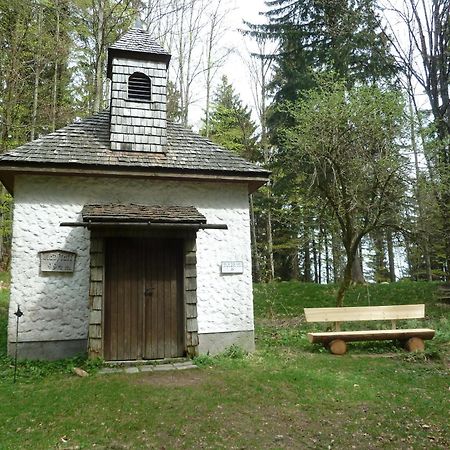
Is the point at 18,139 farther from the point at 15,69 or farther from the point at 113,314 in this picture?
the point at 113,314

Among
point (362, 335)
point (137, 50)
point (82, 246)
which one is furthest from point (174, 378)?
point (137, 50)

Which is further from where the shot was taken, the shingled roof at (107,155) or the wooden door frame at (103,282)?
the shingled roof at (107,155)

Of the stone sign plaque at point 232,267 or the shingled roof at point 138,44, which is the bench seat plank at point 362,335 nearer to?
the stone sign plaque at point 232,267

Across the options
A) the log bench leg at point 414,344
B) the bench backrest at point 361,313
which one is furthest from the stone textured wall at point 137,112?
the log bench leg at point 414,344

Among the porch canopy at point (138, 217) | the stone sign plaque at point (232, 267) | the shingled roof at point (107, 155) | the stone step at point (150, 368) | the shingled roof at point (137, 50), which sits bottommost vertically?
the stone step at point (150, 368)

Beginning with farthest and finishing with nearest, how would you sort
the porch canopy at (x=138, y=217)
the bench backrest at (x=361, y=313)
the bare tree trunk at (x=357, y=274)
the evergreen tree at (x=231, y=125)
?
the evergreen tree at (x=231, y=125) < the bare tree trunk at (x=357, y=274) < the bench backrest at (x=361, y=313) < the porch canopy at (x=138, y=217)

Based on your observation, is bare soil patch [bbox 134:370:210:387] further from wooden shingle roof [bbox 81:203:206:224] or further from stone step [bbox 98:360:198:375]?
wooden shingle roof [bbox 81:203:206:224]

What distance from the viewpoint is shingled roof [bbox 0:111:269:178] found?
8195mm

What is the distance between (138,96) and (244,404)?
7.03 m

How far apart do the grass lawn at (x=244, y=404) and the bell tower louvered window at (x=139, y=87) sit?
576 cm

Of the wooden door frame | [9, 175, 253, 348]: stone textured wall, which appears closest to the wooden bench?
[9, 175, 253, 348]: stone textured wall

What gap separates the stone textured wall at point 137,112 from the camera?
30.3 ft

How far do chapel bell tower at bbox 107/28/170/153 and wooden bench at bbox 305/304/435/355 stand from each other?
508 cm

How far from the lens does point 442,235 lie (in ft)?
45.4
